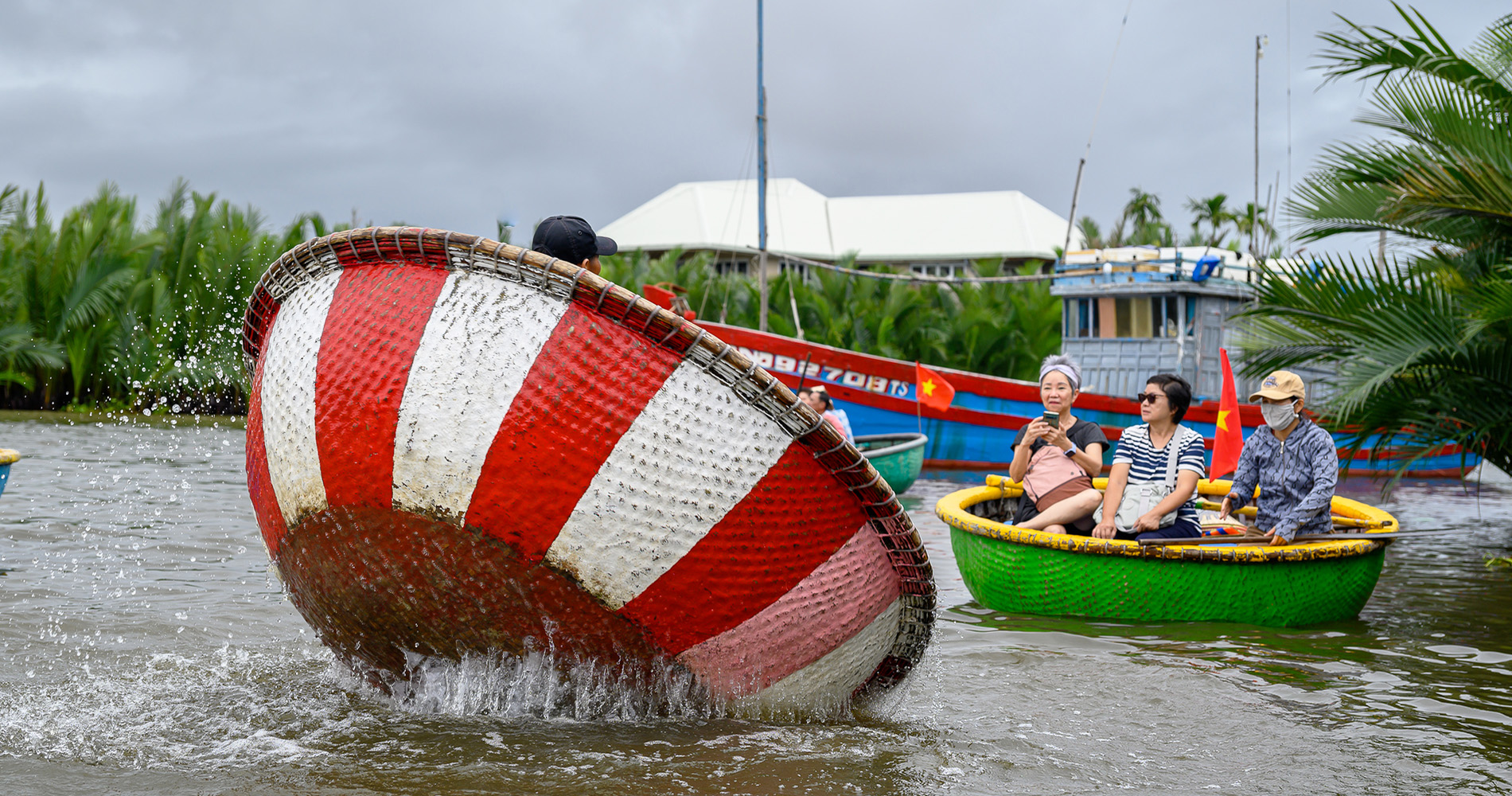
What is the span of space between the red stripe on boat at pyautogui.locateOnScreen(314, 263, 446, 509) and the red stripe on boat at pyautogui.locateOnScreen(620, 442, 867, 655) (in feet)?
3.01

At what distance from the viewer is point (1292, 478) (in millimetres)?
8070

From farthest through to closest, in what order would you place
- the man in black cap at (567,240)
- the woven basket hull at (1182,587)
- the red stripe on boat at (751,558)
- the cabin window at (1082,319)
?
the cabin window at (1082,319) < the woven basket hull at (1182,587) < the man in black cap at (567,240) < the red stripe on boat at (751,558)

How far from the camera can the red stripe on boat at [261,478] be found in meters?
4.21

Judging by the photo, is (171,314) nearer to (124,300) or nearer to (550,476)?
(124,300)

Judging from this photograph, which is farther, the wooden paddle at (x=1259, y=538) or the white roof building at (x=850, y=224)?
the white roof building at (x=850, y=224)

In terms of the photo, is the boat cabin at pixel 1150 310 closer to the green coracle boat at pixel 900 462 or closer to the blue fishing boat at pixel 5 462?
the green coracle boat at pixel 900 462

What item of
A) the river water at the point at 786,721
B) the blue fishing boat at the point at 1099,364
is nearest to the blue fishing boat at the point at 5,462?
the river water at the point at 786,721

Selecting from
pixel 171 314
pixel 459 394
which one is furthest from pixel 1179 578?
pixel 171 314

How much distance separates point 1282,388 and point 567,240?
5.50 meters

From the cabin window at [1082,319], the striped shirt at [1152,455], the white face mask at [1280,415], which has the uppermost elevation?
the cabin window at [1082,319]

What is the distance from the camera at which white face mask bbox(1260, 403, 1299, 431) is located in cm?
802

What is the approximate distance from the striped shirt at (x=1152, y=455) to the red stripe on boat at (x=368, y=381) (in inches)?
192

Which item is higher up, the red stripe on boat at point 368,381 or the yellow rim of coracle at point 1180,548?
the red stripe on boat at point 368,381

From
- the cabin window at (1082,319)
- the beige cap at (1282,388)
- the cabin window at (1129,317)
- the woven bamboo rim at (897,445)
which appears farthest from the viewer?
the cabin window at (1082,319)
